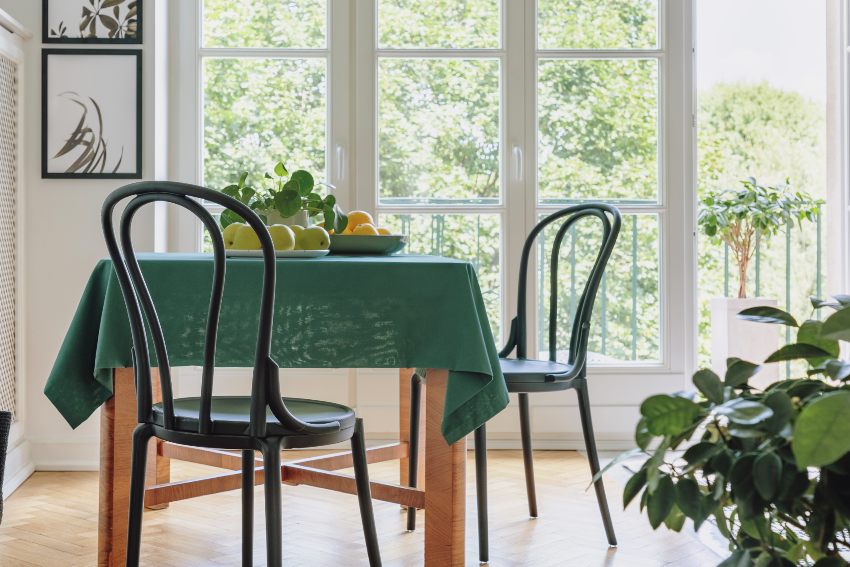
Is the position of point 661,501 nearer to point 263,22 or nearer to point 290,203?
point 290,203

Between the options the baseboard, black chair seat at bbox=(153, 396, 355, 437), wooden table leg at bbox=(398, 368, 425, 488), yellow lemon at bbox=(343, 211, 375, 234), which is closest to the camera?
black chair seat at bbox=(153, 396, 355, 437)

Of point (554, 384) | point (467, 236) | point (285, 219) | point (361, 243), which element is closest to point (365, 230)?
point (361, 243)

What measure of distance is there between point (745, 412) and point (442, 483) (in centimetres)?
136

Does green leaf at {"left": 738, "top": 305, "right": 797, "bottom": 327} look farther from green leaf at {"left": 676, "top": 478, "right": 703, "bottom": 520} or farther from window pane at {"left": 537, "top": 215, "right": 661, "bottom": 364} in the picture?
window pane at {"left": 537, "top": 215, "right": 661, "bottom": 364}

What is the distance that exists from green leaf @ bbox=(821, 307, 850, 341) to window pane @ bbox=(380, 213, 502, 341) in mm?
2982

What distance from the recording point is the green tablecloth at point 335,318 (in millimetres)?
1890

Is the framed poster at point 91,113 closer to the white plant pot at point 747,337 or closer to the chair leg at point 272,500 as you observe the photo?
the chair leg at point 272,500

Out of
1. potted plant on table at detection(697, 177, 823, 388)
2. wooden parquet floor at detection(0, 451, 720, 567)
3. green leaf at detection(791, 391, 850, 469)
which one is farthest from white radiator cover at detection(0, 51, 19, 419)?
potted plant on table at detection(697, 177, 823, 388)

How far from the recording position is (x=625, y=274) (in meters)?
3.75

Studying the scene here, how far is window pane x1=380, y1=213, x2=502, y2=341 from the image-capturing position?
3703 mm

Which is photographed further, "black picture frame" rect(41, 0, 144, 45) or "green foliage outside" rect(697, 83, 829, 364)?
"green foliage outside" rect(697, 83, 829, 364)

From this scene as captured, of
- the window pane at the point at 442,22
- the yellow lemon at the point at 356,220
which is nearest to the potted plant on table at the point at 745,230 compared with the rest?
the window pane at the point at 442,22

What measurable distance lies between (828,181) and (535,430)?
62.3 inches

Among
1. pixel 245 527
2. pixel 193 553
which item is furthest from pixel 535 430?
pixel 245 527
